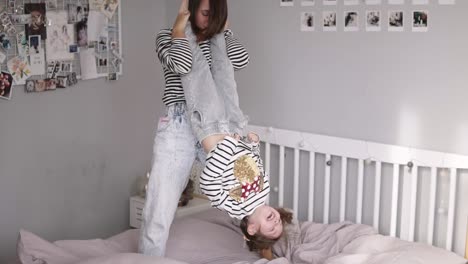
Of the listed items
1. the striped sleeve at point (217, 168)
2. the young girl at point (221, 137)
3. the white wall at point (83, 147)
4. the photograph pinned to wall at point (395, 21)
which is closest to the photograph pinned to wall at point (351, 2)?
the photograph pinned to wall at point (395, 21)

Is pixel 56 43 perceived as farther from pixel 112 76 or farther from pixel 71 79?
pixel 112 76

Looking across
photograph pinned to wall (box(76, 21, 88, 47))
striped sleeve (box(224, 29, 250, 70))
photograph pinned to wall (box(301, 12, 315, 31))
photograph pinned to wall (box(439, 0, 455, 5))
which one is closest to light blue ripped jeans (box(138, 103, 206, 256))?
striped sleeve (box(224, 29, 250, 70))

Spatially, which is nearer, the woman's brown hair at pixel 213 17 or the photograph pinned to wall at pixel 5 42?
the woman's brown hair at pixel 213 17

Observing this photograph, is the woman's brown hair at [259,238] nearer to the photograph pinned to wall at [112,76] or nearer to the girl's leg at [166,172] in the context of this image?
the girl's leg at [166,172]

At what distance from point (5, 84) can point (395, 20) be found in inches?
63.8

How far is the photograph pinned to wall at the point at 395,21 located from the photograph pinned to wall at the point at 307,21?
365 mm

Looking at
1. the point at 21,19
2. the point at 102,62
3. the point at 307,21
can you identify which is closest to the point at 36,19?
the point at 21,19

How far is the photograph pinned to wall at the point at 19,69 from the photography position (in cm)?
295

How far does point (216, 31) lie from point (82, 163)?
1221 mm

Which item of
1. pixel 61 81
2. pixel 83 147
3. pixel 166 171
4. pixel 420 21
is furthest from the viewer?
pixel 83 147

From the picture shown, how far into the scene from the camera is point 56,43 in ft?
10.2

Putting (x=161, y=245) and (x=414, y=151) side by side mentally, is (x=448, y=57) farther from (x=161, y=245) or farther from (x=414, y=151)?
(x=161, y=245)

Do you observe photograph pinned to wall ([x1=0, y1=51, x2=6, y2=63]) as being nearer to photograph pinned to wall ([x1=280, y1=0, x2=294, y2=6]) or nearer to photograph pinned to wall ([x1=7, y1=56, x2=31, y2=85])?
photograph pinned to wall ([x1=7, y1=56, x2=31, y2=85])

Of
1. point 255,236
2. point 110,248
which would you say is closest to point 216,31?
point 255,236
